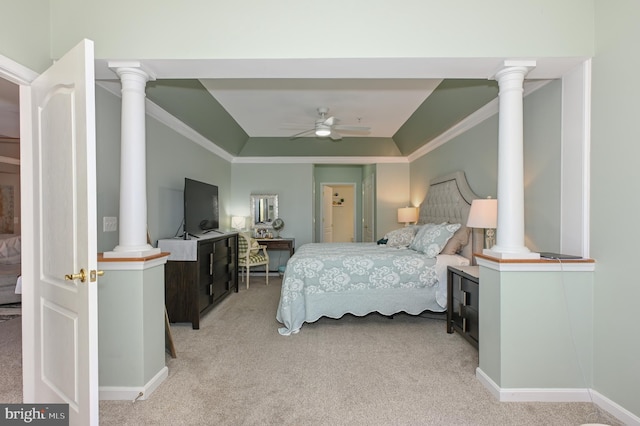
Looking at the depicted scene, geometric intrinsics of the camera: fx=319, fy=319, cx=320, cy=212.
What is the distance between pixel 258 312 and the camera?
13.0 ft

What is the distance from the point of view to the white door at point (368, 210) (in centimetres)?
665

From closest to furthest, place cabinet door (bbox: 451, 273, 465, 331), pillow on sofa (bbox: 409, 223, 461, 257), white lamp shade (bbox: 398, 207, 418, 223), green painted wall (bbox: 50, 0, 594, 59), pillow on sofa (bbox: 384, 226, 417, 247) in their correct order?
1. green painted wall (bbox: 50, 0, 594, 59)
2. cabinet door (bbox: 451, 273, 465, 331)
3. pillow on sofa (bbox: 409, 223, 461, 257)
4. pillow on sofa (bbox: 384, 226, 417, 247)
5. white lamp shade (bbox: 398, 207, 418, 223)

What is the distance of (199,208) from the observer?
4.23m

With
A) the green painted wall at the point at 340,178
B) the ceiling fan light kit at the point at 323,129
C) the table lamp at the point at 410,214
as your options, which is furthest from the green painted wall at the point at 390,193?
the ceiling fan light kit at the point at 323,129

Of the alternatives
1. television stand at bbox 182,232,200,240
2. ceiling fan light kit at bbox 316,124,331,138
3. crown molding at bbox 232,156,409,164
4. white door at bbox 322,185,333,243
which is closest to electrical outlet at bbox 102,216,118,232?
television stand at bbox 182,232,200,240

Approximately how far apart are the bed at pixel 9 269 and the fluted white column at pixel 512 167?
5.53m

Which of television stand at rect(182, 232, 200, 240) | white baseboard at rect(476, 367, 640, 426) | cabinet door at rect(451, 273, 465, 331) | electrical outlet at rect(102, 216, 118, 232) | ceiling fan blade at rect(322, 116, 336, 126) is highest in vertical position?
ceiling fan blade at rect(322, 116, 336, 126)

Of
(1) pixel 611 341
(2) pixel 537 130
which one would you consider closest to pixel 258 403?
(1) pixel 611 341

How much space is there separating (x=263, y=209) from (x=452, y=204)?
3.68m

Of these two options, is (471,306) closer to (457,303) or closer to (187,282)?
(457,303)

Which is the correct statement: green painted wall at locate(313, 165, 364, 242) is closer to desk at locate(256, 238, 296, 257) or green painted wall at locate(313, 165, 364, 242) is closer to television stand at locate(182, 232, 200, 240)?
desk at locate(256, 238, 296, 257)

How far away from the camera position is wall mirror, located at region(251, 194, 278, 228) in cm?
641

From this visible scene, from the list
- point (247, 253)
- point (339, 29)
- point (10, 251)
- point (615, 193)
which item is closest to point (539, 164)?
point (615, 193)

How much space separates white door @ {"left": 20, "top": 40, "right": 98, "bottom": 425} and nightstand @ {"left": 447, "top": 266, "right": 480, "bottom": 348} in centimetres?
265
